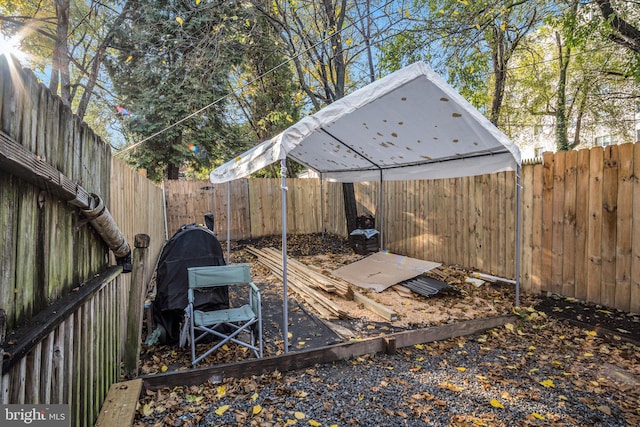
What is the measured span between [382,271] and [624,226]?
3229mm

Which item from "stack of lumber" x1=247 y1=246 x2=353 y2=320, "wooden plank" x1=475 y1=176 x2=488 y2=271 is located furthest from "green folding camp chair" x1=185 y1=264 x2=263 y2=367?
"wooden plank" x1=475 y1=176 x2=488 y2=271

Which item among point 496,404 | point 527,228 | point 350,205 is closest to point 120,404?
point 496,404

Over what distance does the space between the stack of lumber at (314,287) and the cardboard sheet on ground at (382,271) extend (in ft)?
1.68

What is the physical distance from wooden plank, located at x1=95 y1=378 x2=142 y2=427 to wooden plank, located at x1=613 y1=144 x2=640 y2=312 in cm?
486

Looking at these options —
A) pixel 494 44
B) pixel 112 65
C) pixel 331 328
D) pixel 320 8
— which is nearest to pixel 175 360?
pixel 331 328

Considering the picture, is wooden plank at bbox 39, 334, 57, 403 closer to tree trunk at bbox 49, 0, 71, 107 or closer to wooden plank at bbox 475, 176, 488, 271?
wooden plank at bbox 475, 176, 488, 271

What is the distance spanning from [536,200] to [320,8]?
6.84m

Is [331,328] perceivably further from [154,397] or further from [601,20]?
[601,20]

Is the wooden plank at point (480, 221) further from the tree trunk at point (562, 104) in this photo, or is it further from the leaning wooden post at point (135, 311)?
the tree trunk at point (562, 104)

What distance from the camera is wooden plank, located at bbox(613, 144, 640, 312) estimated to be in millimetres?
3699

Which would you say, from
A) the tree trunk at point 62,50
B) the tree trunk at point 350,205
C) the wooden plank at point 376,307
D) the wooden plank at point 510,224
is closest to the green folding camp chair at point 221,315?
the wooden plank at point 376,307

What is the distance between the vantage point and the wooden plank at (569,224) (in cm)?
425

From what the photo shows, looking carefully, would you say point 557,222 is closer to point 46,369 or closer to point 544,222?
point 544,222

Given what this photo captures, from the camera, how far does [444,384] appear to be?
2746 millimetres
